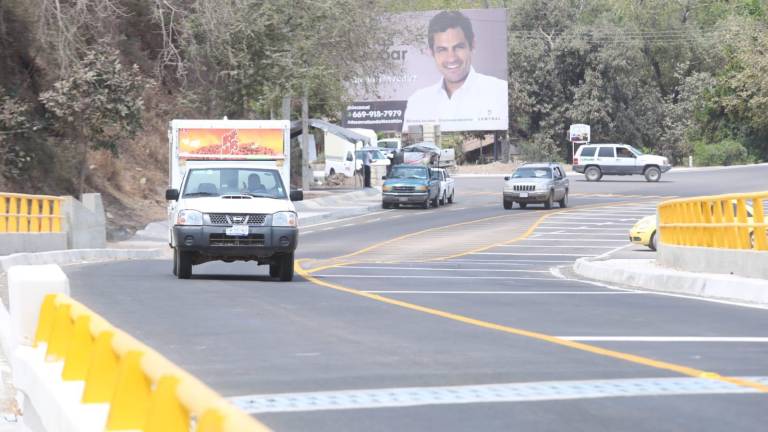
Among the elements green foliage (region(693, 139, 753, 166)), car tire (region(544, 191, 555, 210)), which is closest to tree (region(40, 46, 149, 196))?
car tire (region(544, 191, 555, 210))

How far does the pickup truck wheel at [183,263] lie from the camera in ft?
64.6

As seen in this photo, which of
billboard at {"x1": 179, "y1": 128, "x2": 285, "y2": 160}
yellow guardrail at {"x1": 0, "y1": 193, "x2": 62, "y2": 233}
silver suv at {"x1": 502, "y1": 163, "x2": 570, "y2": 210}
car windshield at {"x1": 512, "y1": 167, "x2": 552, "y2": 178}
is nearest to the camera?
yellow guardrail at {"x1": 0, "y1": 193, "x2": 62, "y2": 233}

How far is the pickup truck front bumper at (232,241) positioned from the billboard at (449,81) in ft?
210

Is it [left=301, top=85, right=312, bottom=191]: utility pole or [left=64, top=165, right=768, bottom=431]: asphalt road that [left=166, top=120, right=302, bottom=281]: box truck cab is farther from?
[left=301, top=85, right=312, bottom=191]: utility pole

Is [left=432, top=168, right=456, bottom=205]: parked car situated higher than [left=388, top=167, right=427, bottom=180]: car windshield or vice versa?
[left=388, top=167, right=427, bottom=180]: car windshield

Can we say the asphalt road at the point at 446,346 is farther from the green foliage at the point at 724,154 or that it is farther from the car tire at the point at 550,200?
the green foliage at the point at 724,154

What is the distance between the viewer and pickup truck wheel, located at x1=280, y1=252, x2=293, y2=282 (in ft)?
65.5

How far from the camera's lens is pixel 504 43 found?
274 ft

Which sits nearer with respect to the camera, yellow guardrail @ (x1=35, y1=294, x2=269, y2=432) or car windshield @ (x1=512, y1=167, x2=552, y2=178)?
yellow guardrail @ (x1=35, y1=294, x2=269, y2=432)

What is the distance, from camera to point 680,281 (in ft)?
61.7

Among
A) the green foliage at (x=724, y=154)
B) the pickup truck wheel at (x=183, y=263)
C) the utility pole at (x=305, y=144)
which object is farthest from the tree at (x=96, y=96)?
the green foliage at (x=724, y=154)

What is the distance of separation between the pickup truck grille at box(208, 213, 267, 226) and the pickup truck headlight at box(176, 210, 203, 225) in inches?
6.6

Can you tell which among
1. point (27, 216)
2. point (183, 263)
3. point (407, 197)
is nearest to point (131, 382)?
point (183, 263)

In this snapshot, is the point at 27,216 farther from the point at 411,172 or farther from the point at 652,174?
the point at 652,174
